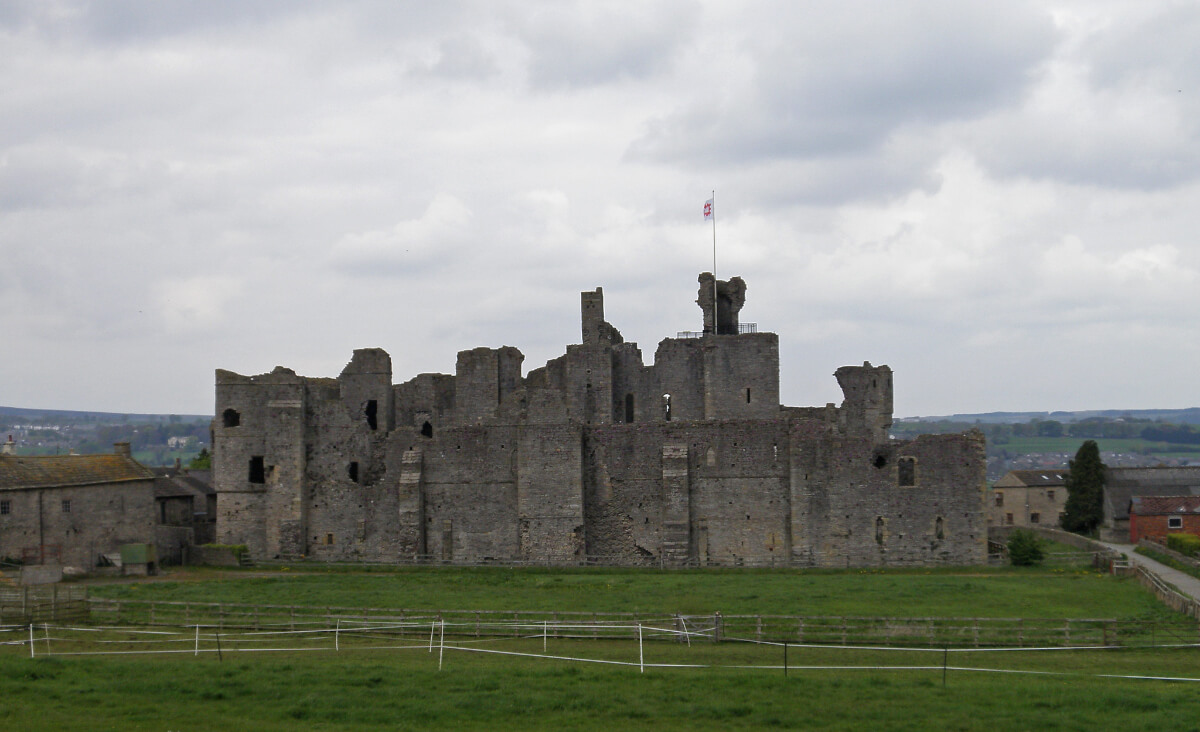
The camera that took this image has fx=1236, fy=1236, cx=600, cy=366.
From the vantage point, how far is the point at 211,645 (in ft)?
107

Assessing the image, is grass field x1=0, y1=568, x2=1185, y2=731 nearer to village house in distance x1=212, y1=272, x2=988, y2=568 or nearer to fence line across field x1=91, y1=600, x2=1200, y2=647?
fence line across field x1=91, y1=600, x2=1200, y2=647

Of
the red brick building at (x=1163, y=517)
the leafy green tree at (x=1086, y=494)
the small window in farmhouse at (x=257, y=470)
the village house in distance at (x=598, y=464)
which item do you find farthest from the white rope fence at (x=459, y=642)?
the leafy green tree at (x=1086, y=494)

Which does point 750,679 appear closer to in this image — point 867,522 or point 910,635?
point 910,635

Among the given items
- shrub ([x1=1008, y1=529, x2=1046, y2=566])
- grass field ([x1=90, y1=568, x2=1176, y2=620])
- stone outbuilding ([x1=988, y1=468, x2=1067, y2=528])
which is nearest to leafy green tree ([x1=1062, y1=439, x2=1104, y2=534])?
stone outbuilding ([x1=988, y1=468, x2=1067, y2=528])

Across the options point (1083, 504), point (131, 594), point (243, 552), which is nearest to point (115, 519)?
point (243, 552)

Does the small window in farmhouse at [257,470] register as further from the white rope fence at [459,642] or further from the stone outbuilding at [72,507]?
the white rope fence at [459,642]

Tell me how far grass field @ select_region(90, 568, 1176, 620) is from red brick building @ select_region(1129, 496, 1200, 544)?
2059 cm

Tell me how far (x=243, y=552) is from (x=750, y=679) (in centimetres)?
3857

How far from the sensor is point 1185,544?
195 feet

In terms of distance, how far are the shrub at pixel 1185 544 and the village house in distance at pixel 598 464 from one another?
11956 millimetres

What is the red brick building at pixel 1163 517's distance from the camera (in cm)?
6919

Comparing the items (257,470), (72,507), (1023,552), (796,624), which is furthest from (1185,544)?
(72,507)

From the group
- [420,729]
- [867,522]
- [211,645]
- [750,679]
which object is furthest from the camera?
[867,522]

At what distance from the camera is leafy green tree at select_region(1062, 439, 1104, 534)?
78.4 metres
